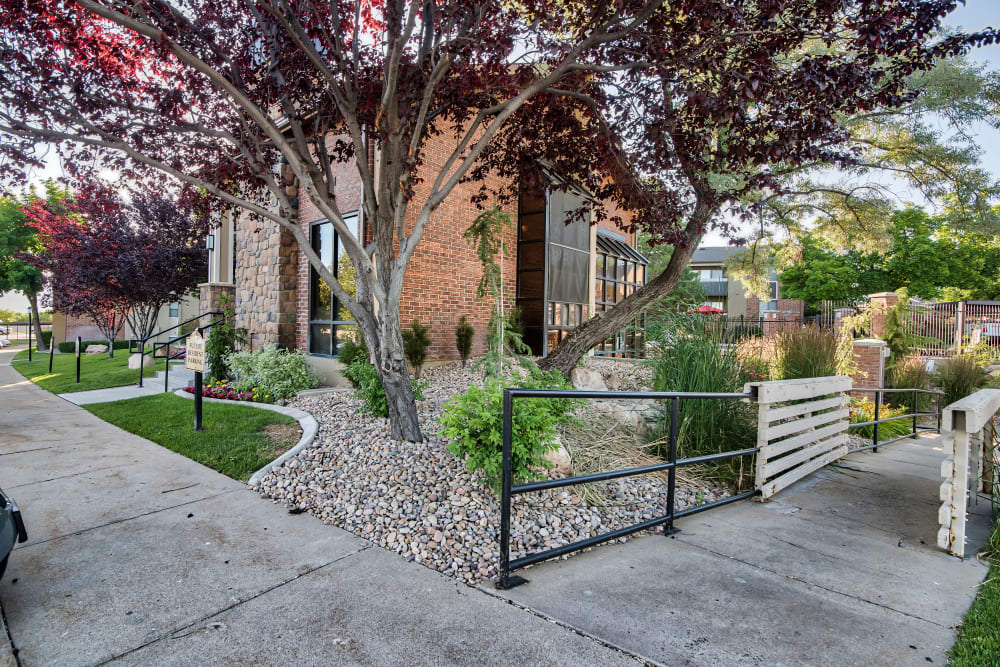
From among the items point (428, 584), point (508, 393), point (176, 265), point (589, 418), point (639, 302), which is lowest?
point (428, 584)

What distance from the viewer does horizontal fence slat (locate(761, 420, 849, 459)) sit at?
4367 mm

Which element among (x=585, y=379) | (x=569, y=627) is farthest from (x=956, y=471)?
(x=585, y=379)

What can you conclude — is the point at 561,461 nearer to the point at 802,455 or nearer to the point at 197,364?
the point at 802,455

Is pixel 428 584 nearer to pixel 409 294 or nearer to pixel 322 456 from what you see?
pixel 322 456

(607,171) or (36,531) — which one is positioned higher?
(607,171)

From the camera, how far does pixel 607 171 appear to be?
20.5 feet

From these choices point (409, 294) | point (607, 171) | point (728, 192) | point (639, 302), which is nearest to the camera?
point (728, 192)

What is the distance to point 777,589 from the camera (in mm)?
2689

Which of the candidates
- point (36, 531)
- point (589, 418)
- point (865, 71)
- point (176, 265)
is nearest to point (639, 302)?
point (589, 418)

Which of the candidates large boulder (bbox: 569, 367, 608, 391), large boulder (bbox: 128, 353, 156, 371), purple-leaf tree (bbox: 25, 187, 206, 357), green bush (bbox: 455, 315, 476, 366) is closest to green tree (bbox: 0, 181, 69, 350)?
purple-leaf tree (bbox: 25, 187, 206, 357)

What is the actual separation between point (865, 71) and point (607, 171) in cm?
267

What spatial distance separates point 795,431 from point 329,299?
23.4ft

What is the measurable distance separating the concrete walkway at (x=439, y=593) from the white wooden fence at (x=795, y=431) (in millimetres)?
440

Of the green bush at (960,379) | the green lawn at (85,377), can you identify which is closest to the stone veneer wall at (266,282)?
the green lawn at (85,377)
